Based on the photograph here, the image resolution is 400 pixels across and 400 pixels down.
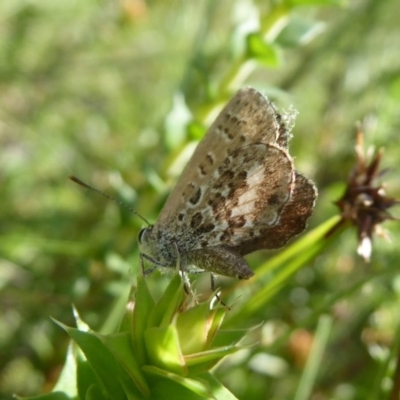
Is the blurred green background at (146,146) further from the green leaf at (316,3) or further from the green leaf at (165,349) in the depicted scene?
the green leaf at (165,349)

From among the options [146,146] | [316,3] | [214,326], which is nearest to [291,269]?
[214,326]

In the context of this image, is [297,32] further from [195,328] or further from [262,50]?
[195,328]

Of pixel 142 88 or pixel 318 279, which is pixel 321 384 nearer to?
pixel 318 279

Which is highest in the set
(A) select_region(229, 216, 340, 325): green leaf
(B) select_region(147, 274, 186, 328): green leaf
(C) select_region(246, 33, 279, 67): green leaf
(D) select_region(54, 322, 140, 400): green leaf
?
(C) select_region(246, 33, 279, 67): green leaf

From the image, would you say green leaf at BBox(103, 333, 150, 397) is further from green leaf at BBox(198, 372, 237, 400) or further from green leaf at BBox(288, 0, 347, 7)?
green leaf at BBox(288, 0, 347, 7)

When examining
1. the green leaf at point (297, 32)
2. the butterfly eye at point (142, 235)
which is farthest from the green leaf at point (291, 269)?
the green leaf at point (297, 32)

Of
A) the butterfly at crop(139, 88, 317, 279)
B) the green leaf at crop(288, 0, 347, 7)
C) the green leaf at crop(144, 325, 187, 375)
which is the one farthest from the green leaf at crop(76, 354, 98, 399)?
the green leaf at crop(288, 0, 347, 7)
